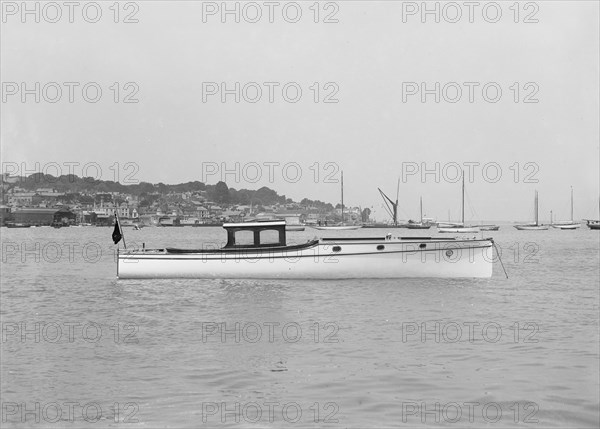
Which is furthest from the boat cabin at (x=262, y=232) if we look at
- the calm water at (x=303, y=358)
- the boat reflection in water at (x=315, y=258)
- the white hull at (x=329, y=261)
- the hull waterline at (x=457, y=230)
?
the hull waterline at (x=457, y=230)

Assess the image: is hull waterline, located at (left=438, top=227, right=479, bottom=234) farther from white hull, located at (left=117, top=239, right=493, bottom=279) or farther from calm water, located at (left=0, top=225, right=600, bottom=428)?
calm water, located at (left=0, top=225, right=600, bottom=428)

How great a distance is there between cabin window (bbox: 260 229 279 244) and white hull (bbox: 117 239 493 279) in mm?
746

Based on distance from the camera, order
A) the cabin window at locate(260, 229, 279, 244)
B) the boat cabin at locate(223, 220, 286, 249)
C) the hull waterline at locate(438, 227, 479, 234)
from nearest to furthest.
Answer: the boat cabin at locate(223, 220, 286, 249) → the cabin window at locate(260, 229, 279, 244) → the hull waterline at locate(438, 227, 479, 234)

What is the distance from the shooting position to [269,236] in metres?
33.2

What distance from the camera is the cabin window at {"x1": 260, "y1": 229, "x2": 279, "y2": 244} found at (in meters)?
33.0

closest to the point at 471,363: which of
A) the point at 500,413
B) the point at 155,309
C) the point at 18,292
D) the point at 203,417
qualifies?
the point at 500,413

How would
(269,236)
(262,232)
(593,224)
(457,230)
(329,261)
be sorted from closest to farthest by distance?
(329,261), (262,232), (269,236), (457,230), (593,224)

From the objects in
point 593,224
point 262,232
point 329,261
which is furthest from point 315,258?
point 593,224

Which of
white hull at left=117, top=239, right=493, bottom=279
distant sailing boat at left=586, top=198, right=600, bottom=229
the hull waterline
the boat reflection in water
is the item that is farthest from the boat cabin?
distant sailing boat at left=586, top=198, right=600, bottom=229

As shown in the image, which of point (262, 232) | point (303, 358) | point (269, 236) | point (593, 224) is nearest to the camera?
point (303, 358)

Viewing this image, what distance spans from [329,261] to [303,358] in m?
16.5

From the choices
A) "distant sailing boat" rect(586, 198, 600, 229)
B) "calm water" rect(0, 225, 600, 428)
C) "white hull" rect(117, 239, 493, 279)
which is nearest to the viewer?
"calm water" rect(0, 225, 600, 428)

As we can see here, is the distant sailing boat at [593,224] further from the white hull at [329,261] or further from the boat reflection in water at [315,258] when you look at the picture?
the white hull at [329,261]

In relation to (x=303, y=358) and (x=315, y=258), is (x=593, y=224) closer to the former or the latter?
(x=315, y=258)
